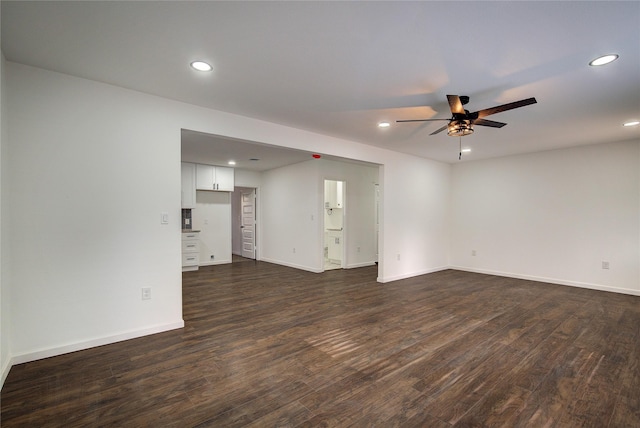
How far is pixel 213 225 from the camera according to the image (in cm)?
780

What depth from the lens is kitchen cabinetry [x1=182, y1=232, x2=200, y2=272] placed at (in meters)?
6.84

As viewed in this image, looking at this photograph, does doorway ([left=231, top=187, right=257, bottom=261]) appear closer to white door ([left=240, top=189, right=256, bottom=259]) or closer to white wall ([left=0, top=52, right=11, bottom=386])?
white door ([left=240, top=189, right=256, bottom=259])

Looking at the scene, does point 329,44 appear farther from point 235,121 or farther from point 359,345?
point 359,345

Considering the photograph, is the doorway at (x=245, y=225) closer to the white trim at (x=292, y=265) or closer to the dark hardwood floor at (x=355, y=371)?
the white trim at (x=292, y=265)

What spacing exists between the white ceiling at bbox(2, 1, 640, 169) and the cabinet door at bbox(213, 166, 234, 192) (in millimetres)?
4222

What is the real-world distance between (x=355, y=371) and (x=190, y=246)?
5689 millimetres

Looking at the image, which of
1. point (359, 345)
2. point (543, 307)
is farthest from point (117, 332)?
point (543, 307)

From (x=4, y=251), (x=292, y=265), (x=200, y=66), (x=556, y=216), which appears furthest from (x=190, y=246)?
(x=556, y=216)

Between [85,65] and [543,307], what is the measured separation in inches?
235

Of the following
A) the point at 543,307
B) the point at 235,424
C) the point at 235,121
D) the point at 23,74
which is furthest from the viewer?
the point at 543,307

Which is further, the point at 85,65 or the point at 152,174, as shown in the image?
the point at 152,174

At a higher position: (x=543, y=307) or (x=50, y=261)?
(x=50, y=261)

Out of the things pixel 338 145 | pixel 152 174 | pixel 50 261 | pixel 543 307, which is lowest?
pixel 543 307

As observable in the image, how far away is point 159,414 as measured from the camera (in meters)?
1.87
